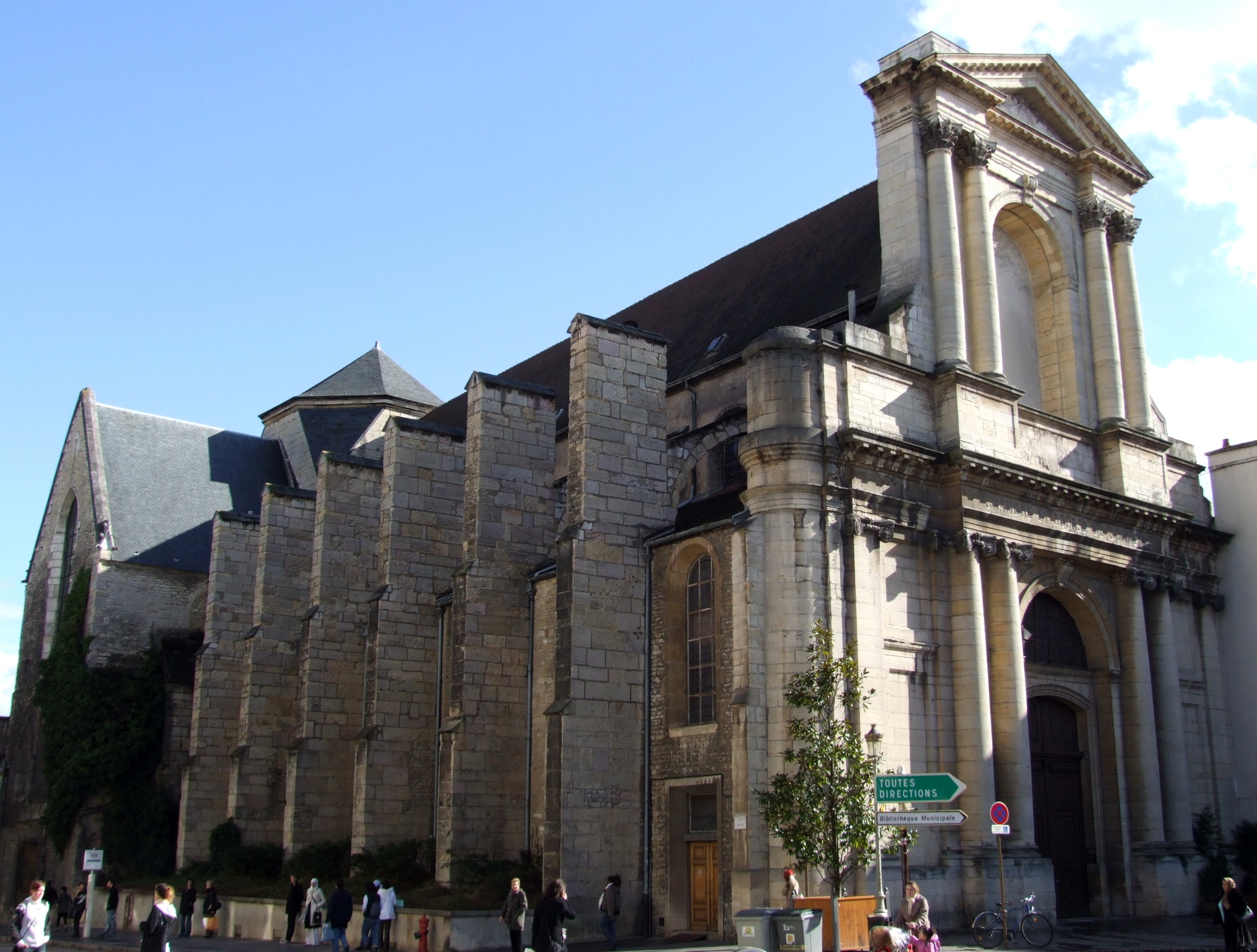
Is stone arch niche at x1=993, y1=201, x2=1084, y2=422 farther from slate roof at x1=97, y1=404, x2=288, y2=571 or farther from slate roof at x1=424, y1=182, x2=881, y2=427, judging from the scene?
slate roof at x1=97, y1=404, x2=288, y2=571

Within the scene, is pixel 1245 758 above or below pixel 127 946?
above

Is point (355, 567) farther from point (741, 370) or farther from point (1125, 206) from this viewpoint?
point (1125, 206)

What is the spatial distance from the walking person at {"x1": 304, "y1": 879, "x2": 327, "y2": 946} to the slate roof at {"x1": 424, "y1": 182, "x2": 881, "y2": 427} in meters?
12.2

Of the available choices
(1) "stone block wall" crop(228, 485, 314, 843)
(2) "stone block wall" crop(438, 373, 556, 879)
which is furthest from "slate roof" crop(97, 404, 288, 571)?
(2) "stone block wall" crop(438, 373, 556, 879)

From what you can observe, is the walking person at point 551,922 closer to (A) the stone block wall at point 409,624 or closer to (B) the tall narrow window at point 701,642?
(B) the tall narrow window at point 701,642

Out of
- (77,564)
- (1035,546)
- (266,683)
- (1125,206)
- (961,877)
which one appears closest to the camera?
(961,877)

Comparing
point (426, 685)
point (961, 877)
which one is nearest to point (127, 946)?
point (426, 685)

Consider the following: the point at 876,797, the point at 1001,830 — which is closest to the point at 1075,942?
the point at 1001,830

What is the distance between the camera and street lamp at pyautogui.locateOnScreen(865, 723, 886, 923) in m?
15.2

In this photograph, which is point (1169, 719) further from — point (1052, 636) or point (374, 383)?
point (374, 383)

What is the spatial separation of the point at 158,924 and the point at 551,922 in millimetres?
3384

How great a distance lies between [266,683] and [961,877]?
16.3 m

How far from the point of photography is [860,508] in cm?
1967

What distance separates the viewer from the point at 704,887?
19.3m
